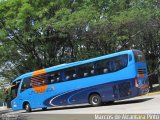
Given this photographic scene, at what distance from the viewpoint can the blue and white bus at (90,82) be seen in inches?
891

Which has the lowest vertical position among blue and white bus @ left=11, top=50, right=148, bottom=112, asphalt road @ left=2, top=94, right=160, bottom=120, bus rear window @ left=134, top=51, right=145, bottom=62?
asphalt road @ left=2, top=94, right=160, bottom=120

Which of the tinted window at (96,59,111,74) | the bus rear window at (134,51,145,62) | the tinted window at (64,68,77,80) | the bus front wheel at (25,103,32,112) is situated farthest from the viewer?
the bus front wheel at (25,103,32,112)

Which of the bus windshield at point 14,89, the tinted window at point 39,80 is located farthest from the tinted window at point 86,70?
the bus windshield at point 14,89

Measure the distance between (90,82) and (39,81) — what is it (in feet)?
16.6

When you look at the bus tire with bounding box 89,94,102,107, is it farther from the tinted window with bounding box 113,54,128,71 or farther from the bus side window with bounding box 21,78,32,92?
the bus side window with bounding box 21,78,32,92

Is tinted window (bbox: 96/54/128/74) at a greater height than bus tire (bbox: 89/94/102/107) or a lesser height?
greater

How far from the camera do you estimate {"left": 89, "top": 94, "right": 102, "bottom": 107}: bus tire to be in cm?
2441

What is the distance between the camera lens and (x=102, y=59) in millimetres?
23625

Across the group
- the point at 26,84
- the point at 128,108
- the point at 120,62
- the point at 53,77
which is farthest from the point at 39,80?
the point at 128,108

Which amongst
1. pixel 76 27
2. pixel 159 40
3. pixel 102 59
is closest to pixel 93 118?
pixel 102 59

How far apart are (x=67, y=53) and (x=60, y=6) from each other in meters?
5.42

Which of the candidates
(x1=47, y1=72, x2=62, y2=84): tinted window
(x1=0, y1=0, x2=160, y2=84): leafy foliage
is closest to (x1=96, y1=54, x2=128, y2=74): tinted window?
(x1=47, y1=72, x2=62, y2=84): tinted window

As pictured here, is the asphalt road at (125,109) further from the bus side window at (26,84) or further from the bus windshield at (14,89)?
the bus windshield at (14,89)

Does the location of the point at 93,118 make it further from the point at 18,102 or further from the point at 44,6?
the point at 44,6
